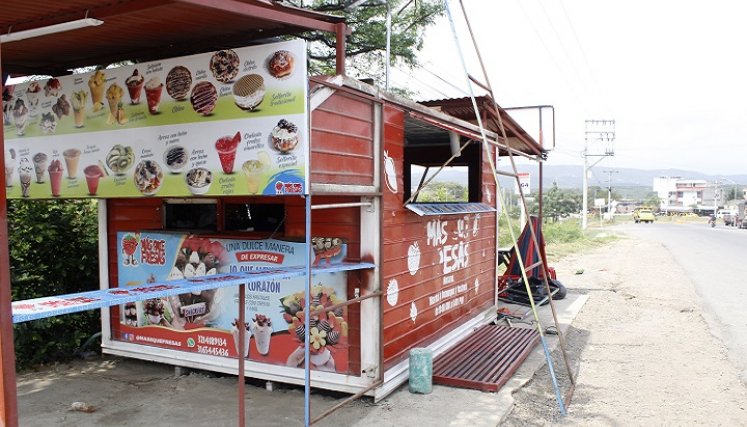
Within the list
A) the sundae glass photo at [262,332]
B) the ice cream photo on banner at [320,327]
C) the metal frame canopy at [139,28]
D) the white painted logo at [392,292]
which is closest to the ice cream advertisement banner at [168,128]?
the metal frame canopy at [139,28]

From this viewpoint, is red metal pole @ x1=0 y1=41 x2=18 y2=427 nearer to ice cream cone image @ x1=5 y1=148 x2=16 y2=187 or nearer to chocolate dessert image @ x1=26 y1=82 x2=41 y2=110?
chocolate dessert image @ x1=26 y1=82 x2=41 y2=110

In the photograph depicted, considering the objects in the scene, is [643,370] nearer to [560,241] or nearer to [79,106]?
[79,106]

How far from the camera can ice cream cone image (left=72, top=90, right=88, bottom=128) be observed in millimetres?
Result: 5188

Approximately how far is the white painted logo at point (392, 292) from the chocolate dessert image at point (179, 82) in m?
2.53

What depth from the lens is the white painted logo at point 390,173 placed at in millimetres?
5566

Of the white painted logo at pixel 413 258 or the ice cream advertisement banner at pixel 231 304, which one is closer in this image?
the ice cream advertisement banner at pixel 231 304

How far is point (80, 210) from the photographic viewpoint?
758 centimetres

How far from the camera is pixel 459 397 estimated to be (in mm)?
5504

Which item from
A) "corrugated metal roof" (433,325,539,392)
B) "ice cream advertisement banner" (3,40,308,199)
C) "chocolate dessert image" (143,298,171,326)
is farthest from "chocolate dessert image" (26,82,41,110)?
"corrugated metal roof" (433,325,539,392)

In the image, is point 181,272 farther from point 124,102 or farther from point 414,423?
point 414,423

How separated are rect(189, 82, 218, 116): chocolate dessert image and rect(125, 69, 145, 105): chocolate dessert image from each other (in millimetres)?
592

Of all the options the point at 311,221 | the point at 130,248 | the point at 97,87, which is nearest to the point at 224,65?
the point at 97,87

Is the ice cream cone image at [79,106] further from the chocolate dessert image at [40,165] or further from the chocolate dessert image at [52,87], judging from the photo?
the chocolate dessert image at [40,165]

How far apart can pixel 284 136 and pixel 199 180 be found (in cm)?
92
